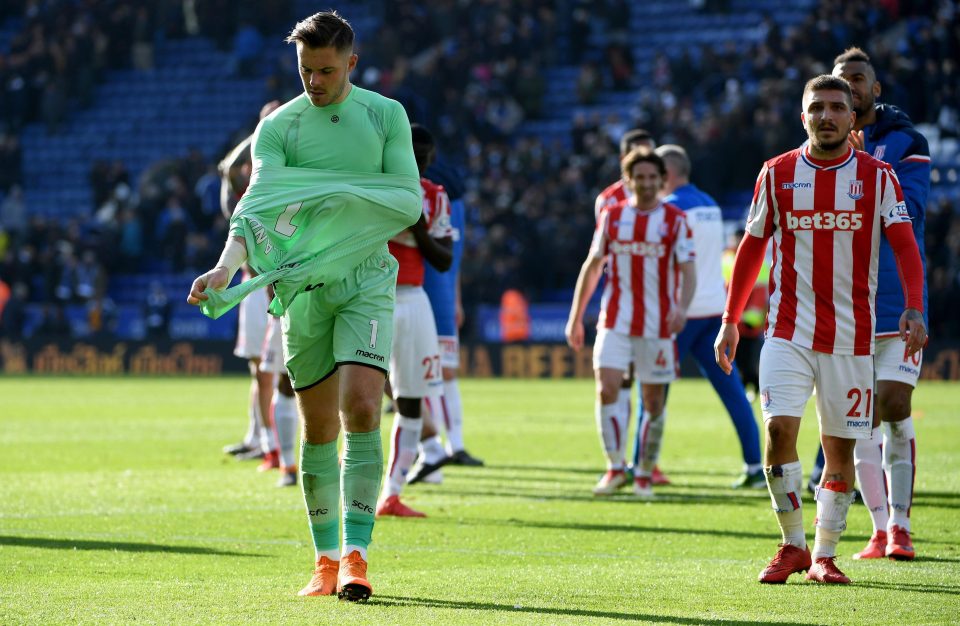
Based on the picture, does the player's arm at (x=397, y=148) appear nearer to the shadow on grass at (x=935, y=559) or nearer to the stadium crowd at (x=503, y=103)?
the shadow on grass at (x=935, y=559)

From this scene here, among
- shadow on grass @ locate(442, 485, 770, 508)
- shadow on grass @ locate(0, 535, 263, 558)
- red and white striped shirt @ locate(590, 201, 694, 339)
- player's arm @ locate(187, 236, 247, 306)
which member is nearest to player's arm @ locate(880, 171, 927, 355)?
player's arm @ locate(187, 236, 247, 306)

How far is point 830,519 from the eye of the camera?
655cm

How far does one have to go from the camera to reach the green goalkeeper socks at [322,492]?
6223 mm

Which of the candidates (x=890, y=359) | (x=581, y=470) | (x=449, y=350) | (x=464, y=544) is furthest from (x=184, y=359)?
(x=890, y=359)

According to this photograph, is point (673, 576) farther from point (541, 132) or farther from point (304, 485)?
point (541, 132)

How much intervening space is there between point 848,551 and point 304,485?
113 inches

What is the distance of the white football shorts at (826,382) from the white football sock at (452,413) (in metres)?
5.78

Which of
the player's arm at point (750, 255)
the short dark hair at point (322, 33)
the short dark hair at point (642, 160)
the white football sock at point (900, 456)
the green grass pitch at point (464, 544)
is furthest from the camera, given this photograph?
the short dark hair at point (642, 160)

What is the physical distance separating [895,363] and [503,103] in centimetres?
2651

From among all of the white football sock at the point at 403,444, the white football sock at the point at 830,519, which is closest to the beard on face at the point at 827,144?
the white football sock at the point at 830,519

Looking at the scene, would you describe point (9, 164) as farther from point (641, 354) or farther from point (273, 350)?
point (641, 354)

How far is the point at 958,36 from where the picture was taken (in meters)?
27.3

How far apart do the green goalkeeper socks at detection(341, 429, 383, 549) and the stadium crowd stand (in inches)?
788

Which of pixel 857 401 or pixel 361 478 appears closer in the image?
pixel 361 478
